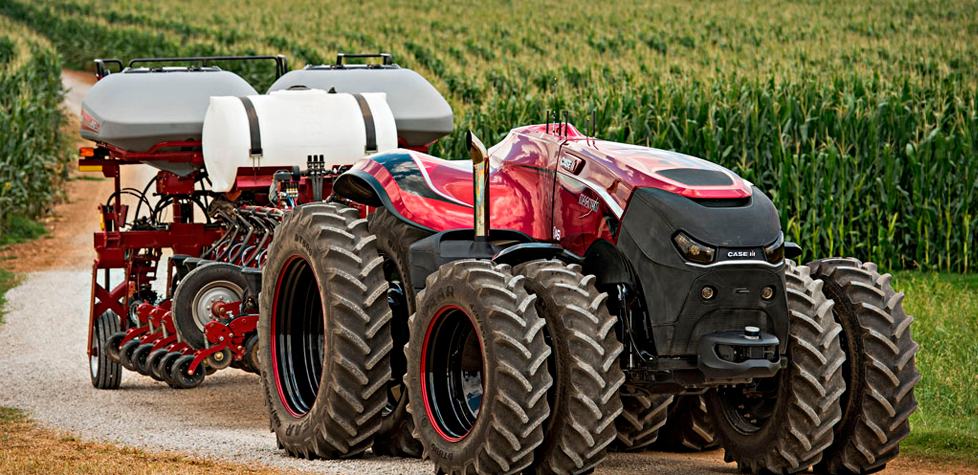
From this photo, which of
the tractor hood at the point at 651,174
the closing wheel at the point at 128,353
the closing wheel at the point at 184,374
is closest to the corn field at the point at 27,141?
the closing wheel at the point at 128,353

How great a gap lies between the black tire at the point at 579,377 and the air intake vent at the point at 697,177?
0.73 m

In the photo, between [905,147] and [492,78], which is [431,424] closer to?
[905,147]

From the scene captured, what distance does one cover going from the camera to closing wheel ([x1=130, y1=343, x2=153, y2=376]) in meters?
10.4

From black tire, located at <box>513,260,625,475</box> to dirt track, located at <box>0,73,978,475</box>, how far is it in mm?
942

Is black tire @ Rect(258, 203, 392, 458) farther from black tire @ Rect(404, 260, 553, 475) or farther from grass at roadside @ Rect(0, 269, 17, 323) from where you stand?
grass at roadside @ Rect(0, 269, 17, 323)

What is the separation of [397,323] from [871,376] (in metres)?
2.90

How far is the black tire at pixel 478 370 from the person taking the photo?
18.6 feet

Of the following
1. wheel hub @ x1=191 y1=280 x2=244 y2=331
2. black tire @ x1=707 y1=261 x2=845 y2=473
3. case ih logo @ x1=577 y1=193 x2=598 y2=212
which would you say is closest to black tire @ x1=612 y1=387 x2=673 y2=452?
black tire @ x1=707 y1=261 x2=845 y2=473

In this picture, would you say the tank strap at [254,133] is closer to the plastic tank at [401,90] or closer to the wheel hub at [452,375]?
the plastic tank at [401,90]

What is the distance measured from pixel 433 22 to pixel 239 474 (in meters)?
40.1

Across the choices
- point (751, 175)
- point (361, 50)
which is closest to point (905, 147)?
point (751, 175)

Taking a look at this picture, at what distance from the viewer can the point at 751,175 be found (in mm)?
15539

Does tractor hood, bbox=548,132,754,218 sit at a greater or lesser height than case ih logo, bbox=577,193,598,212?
greater

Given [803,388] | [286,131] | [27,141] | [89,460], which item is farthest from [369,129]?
[27,141]
